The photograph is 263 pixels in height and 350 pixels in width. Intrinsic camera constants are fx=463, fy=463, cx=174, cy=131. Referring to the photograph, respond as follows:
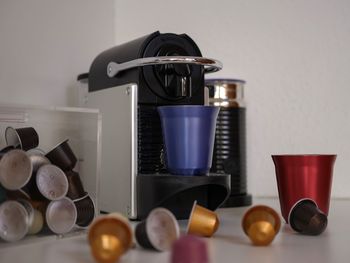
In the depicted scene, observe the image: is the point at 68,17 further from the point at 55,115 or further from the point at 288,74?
the point at 288,74

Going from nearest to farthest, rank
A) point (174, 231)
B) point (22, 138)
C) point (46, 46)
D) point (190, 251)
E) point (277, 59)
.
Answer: point (190, 251) < point (174, 231) < point (22, 138) < point (46, 46) < point (277, 59)

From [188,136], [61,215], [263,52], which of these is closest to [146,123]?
[188,136]

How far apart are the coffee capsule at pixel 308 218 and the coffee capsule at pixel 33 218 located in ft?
1.00

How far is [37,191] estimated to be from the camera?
1.79 ft

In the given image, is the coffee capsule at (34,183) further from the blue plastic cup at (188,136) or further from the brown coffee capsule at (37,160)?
the blue plastic cup at (188,136)

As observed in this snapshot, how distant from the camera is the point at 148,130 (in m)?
0.67

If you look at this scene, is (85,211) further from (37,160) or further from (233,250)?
(233,250)

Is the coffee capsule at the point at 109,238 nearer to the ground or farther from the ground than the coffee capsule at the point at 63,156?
nearer to the ground

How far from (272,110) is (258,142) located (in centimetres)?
8

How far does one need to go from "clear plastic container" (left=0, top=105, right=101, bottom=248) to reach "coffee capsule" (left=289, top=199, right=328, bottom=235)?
26 cm

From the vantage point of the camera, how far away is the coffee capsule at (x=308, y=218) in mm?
559

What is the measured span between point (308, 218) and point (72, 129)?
34 centimetres

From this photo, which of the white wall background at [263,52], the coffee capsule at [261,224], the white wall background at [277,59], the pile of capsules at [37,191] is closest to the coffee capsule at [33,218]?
the pile of capsules at [37,191]

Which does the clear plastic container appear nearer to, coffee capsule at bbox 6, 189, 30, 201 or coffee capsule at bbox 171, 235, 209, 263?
coffee capsule at bbox 6, 189, 30, 201
